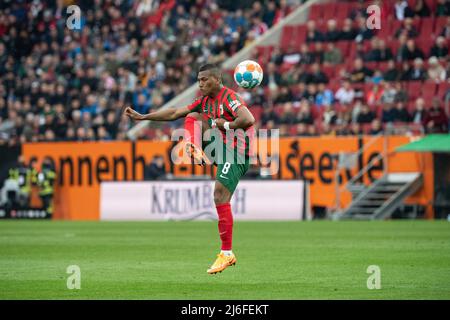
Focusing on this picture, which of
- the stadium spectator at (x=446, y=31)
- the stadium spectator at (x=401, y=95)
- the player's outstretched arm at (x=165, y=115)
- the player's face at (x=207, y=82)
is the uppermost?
the stadium spectator at (x=446, y=31)

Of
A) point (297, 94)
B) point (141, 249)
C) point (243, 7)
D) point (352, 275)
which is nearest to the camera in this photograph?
point (352, 275)

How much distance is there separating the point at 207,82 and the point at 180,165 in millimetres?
18855

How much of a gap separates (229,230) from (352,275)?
1.69 metres

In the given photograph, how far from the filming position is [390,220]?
94.9 feet

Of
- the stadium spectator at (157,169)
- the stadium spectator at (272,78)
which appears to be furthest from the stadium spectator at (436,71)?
the stadium spectator at (157,169)

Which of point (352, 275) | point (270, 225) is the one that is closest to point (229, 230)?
point (352, 275)

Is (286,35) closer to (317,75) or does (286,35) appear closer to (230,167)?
(317,75)

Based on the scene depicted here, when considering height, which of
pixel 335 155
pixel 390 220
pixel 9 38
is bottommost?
pixel 390 220

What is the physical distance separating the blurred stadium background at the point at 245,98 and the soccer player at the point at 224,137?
842cm

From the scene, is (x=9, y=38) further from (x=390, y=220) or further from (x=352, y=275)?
(x=352, y=275)

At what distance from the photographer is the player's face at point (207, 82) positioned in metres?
13.7

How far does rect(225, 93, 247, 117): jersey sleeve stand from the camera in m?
13.6

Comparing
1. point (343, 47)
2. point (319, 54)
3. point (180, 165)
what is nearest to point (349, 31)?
point (343, 47)

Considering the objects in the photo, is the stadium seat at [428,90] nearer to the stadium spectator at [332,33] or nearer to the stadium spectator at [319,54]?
the stadium spectator at [319,54]
